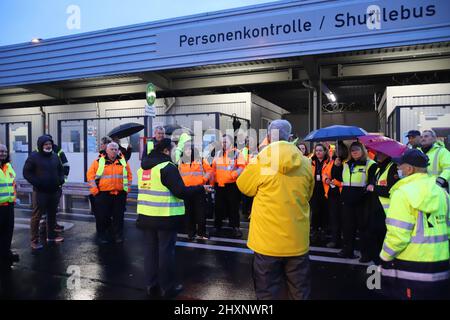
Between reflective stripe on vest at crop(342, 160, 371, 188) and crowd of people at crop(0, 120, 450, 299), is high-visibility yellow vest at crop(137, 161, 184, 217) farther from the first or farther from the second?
reflective stripe on vest at crop(342, 160, 371, 188)

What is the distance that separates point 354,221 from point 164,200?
3.20 metres

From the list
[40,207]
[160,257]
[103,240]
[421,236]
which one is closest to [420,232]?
[421,236]

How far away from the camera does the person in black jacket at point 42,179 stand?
646 centimetres

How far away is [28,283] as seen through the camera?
4.90 meters

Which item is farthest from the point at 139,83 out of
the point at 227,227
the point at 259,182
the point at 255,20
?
the point at 259,182

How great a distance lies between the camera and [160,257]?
4.43 metres

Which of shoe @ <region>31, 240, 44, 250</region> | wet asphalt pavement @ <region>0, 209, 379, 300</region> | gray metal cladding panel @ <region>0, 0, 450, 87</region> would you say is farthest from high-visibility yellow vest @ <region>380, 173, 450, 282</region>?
gray metal cladding panel @ <region>0, 0, 450, 87</region>

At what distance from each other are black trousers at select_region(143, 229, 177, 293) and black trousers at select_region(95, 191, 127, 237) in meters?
2.74

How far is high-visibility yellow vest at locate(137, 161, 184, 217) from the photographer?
432cm

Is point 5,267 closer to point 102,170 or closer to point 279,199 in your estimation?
point 102,170

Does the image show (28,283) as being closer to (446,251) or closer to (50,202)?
(50,202)

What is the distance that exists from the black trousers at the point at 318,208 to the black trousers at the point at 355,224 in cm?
123

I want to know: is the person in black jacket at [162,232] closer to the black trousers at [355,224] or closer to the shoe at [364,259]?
the black trousers at [355,224]

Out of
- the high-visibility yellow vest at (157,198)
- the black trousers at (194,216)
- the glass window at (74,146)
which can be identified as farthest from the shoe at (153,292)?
the glass window at (74,146)
